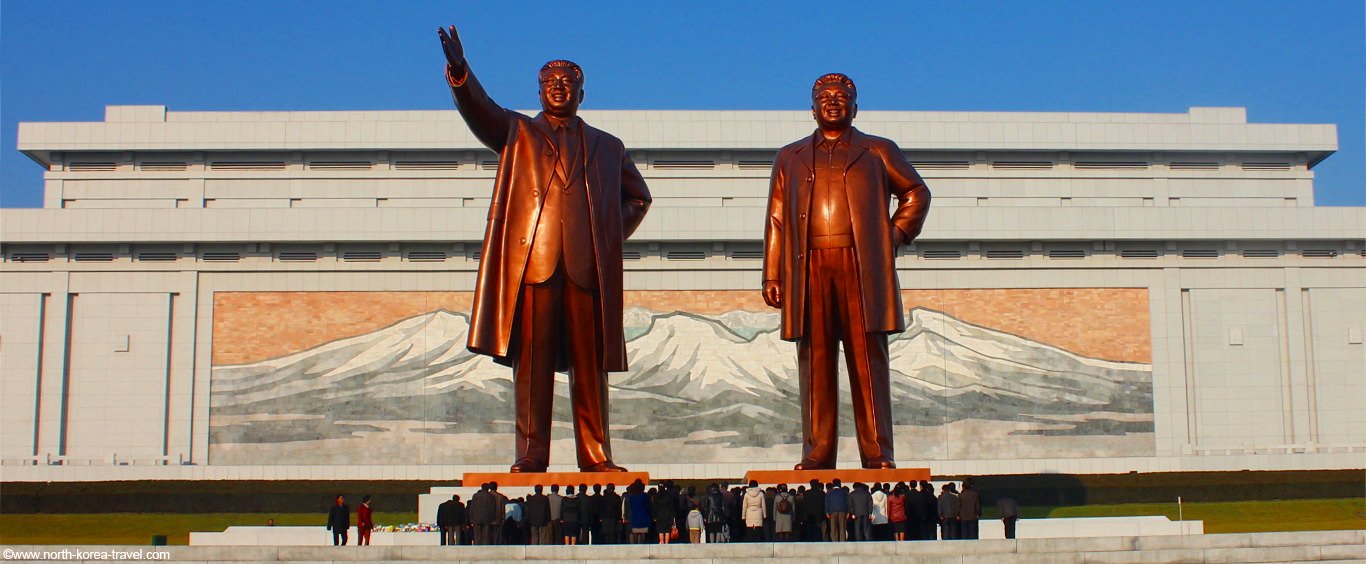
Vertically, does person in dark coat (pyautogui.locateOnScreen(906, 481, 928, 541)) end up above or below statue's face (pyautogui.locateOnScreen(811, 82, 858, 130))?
below

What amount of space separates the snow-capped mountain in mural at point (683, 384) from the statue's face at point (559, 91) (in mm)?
16403

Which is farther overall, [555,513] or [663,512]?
[663,512]

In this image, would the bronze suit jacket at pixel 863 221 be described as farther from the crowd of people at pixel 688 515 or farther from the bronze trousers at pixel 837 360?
the crowd of people at pixel 688 515

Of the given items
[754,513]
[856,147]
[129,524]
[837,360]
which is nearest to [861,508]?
[754,513]

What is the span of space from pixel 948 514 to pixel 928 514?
53 centimetres

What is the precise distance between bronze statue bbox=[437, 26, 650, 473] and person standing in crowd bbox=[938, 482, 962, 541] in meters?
2.59

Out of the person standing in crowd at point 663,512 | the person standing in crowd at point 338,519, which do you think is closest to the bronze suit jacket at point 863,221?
the person standing in crowd at point 663,512

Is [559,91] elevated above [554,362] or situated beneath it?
elevated above

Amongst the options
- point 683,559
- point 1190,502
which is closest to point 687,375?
point 1190,502

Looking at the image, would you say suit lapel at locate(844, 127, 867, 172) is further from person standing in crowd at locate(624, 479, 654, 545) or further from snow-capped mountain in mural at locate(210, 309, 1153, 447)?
snow-capped mountain in mural at locate(210, 309, 1153, 447)

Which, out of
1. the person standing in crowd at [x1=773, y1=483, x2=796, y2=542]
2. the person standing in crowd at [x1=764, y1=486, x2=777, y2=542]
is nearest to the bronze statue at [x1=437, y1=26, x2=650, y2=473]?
the person standing in crowd at [x1=764, y1=486, x2=777, y2=542]

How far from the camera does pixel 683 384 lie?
88.2 feet

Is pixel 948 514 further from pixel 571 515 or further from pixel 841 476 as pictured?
pixel 571 515

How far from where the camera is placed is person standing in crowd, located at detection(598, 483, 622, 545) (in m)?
9.63
